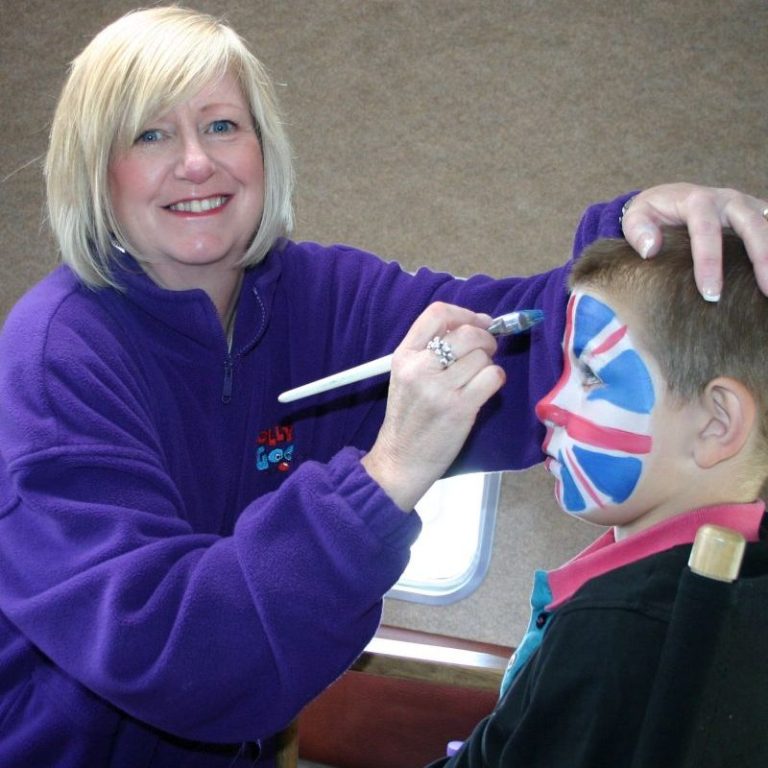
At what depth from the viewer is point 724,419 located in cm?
99

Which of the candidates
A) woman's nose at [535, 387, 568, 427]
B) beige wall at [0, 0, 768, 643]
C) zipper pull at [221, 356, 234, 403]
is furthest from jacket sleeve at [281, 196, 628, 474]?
beige wall at [0, 0, 768, 643]

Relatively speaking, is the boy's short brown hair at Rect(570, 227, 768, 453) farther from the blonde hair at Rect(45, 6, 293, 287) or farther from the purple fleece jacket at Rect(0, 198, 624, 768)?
the blonde hair at Rect(45, 6, 293, 287)

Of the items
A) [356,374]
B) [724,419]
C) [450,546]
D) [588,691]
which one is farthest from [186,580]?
[450,546]

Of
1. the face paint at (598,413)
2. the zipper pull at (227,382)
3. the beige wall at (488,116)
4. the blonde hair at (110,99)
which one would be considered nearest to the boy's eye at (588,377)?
the face paint at (598,413)

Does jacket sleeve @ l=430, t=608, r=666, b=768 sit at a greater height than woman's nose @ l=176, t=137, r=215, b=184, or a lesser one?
lesser

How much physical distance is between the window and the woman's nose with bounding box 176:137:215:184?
126 cm

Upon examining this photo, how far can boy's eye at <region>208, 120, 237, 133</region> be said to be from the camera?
138cm

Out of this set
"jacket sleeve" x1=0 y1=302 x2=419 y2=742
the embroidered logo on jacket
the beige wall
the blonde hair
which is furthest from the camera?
the beige wall

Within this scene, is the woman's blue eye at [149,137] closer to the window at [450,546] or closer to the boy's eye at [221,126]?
the boy's eye at [221,126]

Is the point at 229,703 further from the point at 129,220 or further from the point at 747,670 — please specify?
the point at 129,220

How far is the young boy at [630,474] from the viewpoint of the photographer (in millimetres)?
905

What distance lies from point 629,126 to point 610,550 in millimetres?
1381

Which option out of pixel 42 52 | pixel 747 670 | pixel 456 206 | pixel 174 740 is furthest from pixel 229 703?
pixel 42 52

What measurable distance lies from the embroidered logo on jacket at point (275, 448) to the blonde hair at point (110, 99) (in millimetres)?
297
